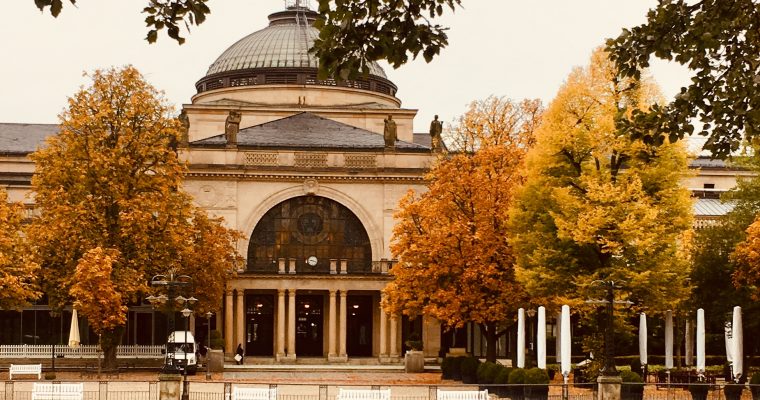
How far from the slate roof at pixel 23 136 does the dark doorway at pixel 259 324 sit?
18.3 metres

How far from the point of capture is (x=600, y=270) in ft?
148

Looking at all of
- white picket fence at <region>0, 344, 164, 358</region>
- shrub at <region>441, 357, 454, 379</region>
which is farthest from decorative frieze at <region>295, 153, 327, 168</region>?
shrub at <region>441, 357, 454, 379</region>

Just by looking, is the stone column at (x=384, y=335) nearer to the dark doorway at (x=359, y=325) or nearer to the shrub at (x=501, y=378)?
the dark doorway at (x=359, y=325)

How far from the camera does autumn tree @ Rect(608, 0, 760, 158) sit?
17484 mm

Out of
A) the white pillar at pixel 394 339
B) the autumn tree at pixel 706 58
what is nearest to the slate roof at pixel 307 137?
the white pillar at pixel 394 339

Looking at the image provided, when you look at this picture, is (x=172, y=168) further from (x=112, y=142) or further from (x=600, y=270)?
(x=600, y=270)

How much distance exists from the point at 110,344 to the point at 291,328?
17.0 metres

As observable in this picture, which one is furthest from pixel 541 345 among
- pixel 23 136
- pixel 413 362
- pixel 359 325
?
pixel 23 136

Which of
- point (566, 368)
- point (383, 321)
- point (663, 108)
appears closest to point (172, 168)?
point (383, 321)

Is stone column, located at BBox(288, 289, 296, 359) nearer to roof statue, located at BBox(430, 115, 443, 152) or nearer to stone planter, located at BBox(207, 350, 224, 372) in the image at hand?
stone planter, located at BBox(207, 350, 224, 372)

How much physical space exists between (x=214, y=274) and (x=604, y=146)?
23057mm

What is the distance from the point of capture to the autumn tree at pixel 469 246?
53.1 meters

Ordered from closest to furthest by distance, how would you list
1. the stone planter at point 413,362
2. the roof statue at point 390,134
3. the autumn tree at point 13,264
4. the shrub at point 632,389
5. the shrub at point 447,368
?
the shrub at point 632,389, the autumn tree at point 13,264, the shrub at point 447,368, the stone planter at point 413,362, the roof statue at point 390,134

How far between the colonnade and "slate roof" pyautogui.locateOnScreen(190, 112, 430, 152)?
872 cm
